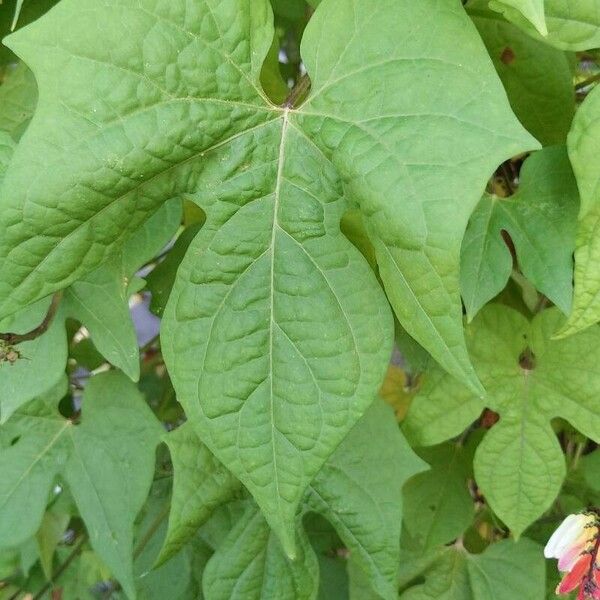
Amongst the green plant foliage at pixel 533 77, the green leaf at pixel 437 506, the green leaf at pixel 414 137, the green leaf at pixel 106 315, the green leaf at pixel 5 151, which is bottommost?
the green leaf at pixel 437 506

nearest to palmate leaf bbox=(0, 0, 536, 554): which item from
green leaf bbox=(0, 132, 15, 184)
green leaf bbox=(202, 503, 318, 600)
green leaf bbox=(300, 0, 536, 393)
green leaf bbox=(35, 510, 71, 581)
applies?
green leaf bbox=(300, 0, 536, 393)

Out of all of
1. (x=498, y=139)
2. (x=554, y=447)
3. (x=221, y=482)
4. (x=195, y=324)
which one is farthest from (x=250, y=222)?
(x=554, y=447)

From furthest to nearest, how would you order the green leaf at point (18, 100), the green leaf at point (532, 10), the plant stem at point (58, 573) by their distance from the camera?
the plant stem at point (58, 573) → the green leaf at point (18, 100) → the green leaf at point (532, 10)

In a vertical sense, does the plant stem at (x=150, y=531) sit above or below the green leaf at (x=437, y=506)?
above

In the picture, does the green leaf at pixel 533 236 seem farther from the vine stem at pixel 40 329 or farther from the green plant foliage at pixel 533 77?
the vine stem at pixel 40 329

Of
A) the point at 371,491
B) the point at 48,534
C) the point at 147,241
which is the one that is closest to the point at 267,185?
the point at 147,241

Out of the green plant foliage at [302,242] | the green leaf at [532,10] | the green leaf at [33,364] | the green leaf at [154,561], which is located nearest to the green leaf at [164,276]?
the green plant foliage at [302,242]

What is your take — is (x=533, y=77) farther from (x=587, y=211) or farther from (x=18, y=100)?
(x=18, y=100)

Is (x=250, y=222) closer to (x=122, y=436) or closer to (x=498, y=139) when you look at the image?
(x=498, y=139)
